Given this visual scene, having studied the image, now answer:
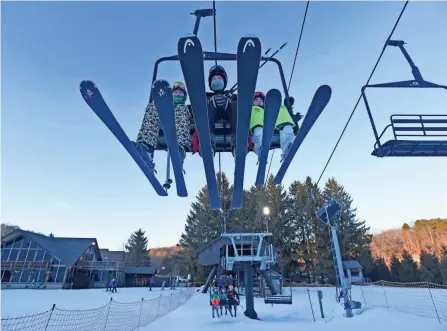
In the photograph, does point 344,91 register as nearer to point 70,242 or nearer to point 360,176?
point 360,176

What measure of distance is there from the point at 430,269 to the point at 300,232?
13153 mm

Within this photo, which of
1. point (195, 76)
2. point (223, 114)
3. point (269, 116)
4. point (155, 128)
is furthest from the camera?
point (223, 114)

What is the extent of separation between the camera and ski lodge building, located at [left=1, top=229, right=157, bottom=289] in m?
25.2

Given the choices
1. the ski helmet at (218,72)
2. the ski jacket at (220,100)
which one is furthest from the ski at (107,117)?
the ski helmet at (218,72)

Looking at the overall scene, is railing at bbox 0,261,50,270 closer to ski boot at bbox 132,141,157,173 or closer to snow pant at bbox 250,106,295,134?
ski boot at bbox 132,141,157,173

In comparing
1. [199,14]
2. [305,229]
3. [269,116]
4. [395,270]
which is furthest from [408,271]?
[199,14]

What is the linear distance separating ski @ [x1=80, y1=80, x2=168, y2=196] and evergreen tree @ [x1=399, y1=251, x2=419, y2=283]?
104ft

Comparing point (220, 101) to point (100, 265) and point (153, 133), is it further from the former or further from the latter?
point (100, 265)

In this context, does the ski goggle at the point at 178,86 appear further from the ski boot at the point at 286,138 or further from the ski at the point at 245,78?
the ski boot at the point at 286,138

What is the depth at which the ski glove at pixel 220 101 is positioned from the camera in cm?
496

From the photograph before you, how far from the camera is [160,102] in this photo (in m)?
3.60

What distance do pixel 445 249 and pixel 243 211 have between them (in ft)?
70.1

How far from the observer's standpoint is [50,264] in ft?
84.0

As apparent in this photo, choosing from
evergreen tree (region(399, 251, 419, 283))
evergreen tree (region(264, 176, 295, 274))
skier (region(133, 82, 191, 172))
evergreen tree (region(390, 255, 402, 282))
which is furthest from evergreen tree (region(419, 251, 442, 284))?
skier (region(133, 82, 191, 172))
